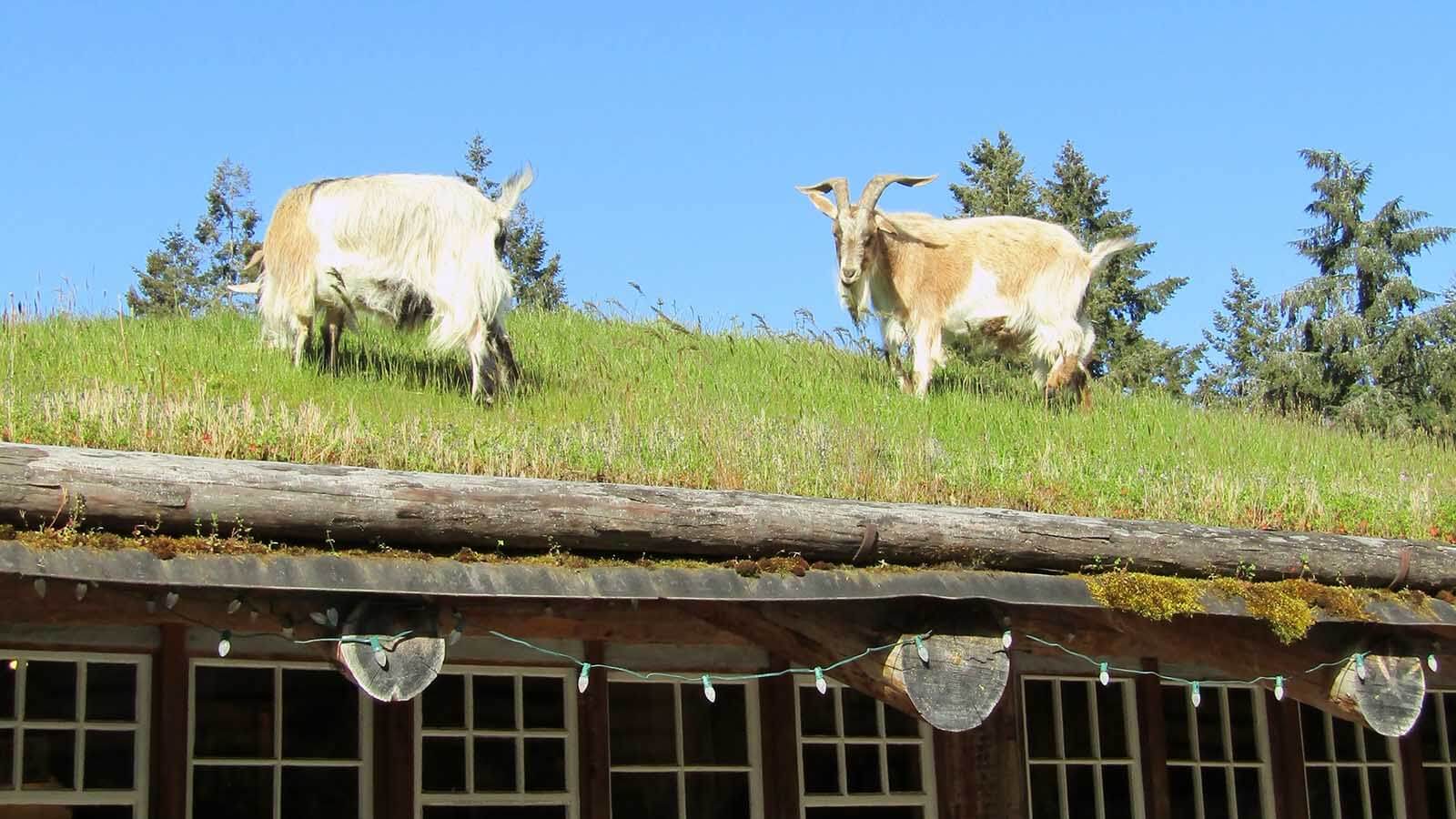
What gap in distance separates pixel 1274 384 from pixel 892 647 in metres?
24.4

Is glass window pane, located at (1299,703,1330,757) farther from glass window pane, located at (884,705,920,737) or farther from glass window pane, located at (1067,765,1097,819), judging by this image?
glass window pane, located at (884,705,920,737)

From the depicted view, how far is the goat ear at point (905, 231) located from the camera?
16797 millimetres

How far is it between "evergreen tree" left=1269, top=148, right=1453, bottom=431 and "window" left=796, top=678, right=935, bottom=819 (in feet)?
70.7

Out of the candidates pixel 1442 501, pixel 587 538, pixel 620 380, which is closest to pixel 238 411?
pixel 587 538

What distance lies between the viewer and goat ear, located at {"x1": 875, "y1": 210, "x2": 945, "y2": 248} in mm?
Result: 16797

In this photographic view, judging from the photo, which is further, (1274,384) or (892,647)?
(1274,384)

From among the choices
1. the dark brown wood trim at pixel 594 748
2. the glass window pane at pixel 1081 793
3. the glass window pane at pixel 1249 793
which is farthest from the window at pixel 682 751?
the glass window pane at pixel 1249 793

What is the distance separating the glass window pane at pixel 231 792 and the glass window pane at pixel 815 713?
2.70m

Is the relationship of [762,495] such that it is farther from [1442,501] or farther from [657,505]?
[1442,501]

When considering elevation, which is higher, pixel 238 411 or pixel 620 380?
pixel 620 380

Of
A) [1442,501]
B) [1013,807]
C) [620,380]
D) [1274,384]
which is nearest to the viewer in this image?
[1013,807]

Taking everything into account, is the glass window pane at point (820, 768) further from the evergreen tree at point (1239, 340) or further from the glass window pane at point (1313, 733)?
the evergreen tree at point (1239, 340)

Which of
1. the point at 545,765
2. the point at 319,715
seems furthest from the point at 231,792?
the point at 545,765

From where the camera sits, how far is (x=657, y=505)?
6.92 m
